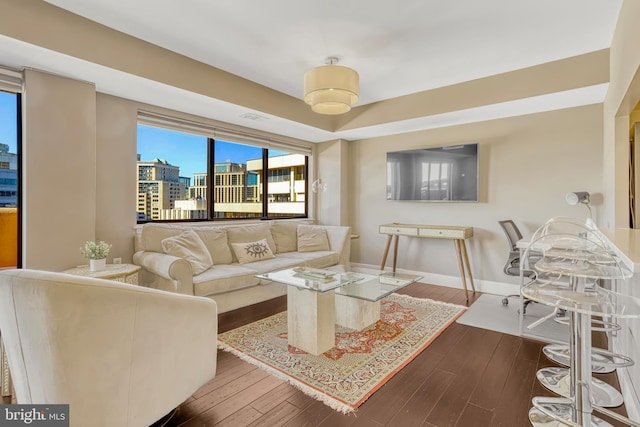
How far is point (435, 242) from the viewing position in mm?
4496

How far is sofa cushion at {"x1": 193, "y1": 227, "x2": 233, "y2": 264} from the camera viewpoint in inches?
141

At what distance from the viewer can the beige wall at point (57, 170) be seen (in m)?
2.47

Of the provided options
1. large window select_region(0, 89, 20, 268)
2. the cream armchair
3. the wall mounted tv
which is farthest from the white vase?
the wall mounted tv

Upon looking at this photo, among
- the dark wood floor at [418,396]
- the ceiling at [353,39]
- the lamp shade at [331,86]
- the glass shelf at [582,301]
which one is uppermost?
the ceiling at [353,39]

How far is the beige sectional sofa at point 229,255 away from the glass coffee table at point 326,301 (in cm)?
60

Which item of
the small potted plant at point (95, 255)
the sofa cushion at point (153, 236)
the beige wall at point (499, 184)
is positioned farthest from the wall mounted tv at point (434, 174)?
the small potted plant at point (95, 255)

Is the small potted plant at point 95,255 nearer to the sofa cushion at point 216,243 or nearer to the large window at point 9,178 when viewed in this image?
the large window at point 9,178

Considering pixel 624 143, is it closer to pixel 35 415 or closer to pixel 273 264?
pixel 273 264

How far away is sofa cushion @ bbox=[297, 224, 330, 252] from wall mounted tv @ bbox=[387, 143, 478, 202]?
1.23 m

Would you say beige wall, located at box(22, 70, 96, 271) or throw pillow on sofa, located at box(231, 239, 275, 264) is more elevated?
beige wall, located at box(22, 70, 96, 271)

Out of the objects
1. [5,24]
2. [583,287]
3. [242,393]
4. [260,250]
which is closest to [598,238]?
[583,287]

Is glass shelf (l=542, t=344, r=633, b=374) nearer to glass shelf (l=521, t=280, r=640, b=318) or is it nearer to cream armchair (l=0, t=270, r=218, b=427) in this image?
glass shelf (l=521, t=280, r=640, b=318)

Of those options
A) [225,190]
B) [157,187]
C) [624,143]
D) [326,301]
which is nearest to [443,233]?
[624,143]

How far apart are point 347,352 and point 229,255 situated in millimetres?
1931
